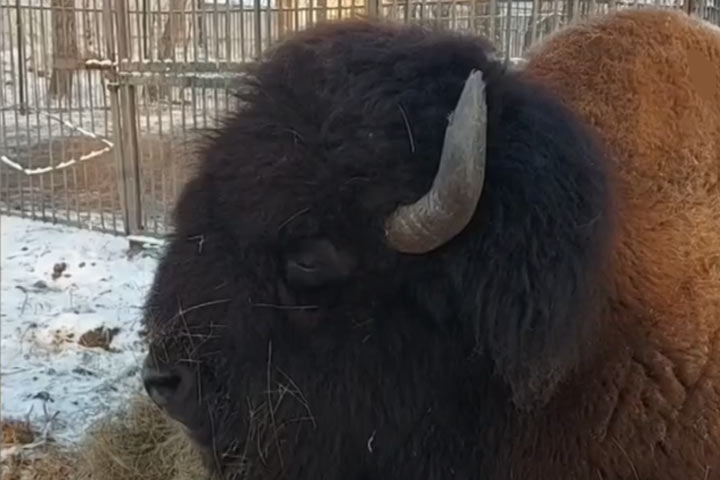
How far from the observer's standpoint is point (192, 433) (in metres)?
2.14

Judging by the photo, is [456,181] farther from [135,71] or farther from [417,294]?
[135,71]

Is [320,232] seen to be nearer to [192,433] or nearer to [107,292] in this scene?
[192,433]

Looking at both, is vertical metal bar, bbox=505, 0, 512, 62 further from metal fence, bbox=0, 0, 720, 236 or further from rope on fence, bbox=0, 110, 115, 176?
rope on fence, bbox=0, 110, 115, 176

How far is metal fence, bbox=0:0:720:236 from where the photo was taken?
6016 millimetres

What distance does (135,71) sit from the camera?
6199 millimetres

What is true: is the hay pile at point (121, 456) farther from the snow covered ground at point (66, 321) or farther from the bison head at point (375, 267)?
the bison head at point (375, 267)

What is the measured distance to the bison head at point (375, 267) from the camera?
6.32 ft

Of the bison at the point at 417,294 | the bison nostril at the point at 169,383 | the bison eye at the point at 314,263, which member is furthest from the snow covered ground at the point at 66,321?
the bison eye at the point at 314,263

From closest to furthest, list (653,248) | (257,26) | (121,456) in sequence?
(653,248)
(121,456)
(257,26)

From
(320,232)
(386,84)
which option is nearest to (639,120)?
(386,84)

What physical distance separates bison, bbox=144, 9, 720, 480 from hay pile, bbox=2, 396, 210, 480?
1.17 metres

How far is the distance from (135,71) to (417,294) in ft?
14.9

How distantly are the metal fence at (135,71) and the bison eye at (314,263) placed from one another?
3630mm

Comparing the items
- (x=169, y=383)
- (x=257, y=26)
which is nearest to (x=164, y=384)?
(x=169, y=383)
